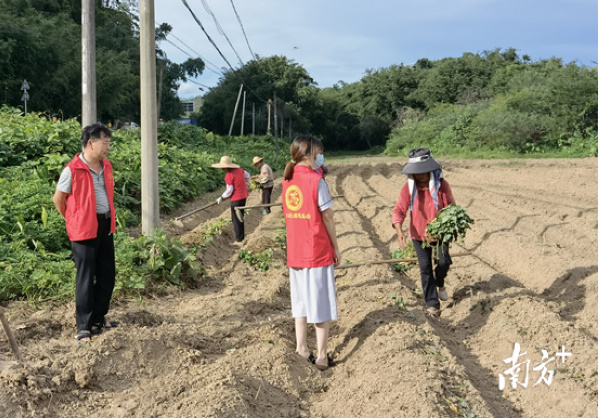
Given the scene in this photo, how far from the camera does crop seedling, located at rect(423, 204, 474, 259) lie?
585 cm

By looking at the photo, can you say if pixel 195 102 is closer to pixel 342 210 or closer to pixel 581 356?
pixel 342 210

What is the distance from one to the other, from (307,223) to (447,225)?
5.87 ft

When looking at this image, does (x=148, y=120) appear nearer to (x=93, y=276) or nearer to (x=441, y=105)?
(x=93, y=276)

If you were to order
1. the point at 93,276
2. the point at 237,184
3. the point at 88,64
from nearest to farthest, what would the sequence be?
the point at 93,276 → the point at 88,64 → the point at 237,184

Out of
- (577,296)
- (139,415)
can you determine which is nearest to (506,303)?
(577,296)

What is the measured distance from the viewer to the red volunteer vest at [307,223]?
4.68m

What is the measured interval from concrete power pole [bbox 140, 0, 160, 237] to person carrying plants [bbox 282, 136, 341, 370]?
4056 mm

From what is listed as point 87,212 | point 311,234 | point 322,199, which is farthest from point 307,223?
point 87,212

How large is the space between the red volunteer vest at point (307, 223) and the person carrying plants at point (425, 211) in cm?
151

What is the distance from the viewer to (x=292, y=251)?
4832 mm

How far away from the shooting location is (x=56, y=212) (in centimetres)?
852

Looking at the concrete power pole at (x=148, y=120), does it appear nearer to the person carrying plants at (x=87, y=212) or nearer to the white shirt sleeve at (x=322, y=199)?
the person carrying plants at (x=87, y=212)

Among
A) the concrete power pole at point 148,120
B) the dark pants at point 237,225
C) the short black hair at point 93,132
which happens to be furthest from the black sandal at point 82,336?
the dark pants at point 237,225

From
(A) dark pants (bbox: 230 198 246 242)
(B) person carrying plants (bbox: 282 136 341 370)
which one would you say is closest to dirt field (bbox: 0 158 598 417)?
(B) person carrying plants (bbox: 282 136 341 370)
